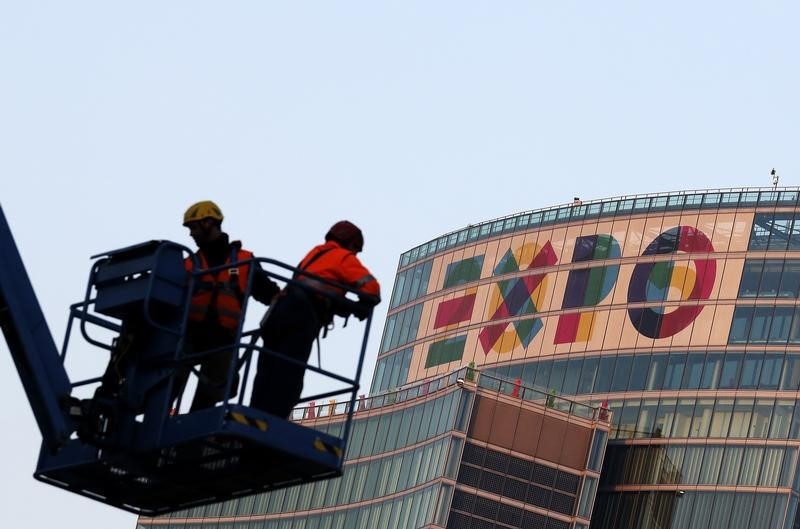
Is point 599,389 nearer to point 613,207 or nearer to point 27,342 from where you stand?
point 613,207

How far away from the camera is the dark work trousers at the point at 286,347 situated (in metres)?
17.3

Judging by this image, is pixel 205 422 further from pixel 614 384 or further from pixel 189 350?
pixel 614 384

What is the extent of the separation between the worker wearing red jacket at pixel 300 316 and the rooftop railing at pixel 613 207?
9264 cm

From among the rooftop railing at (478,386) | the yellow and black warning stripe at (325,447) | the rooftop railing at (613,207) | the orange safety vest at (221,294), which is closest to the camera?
the yellow and black warning stripe at (325,447)

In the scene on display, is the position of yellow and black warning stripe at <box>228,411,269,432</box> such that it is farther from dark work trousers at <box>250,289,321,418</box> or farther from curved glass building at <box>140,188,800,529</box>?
curved glass building at <box>140,188,800,529</box>

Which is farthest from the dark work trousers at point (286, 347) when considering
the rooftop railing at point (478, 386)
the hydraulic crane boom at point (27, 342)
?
the rooftop railing at point (478, 386)

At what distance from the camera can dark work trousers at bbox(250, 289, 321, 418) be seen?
17.3m

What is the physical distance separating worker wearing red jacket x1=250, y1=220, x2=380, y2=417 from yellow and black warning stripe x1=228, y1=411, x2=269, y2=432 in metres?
1.00

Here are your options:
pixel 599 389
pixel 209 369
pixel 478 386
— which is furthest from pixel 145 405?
pixel 599 389

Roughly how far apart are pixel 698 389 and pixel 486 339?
13.3 metres

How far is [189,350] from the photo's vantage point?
1734 centimetres

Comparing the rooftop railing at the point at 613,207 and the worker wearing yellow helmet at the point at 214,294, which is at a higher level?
the rooftop railing at the point at 613,207

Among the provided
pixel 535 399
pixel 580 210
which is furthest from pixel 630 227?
pixel 535 399

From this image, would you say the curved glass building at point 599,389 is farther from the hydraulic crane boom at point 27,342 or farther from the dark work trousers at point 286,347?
the hydraulic crane boom at point 27,342
